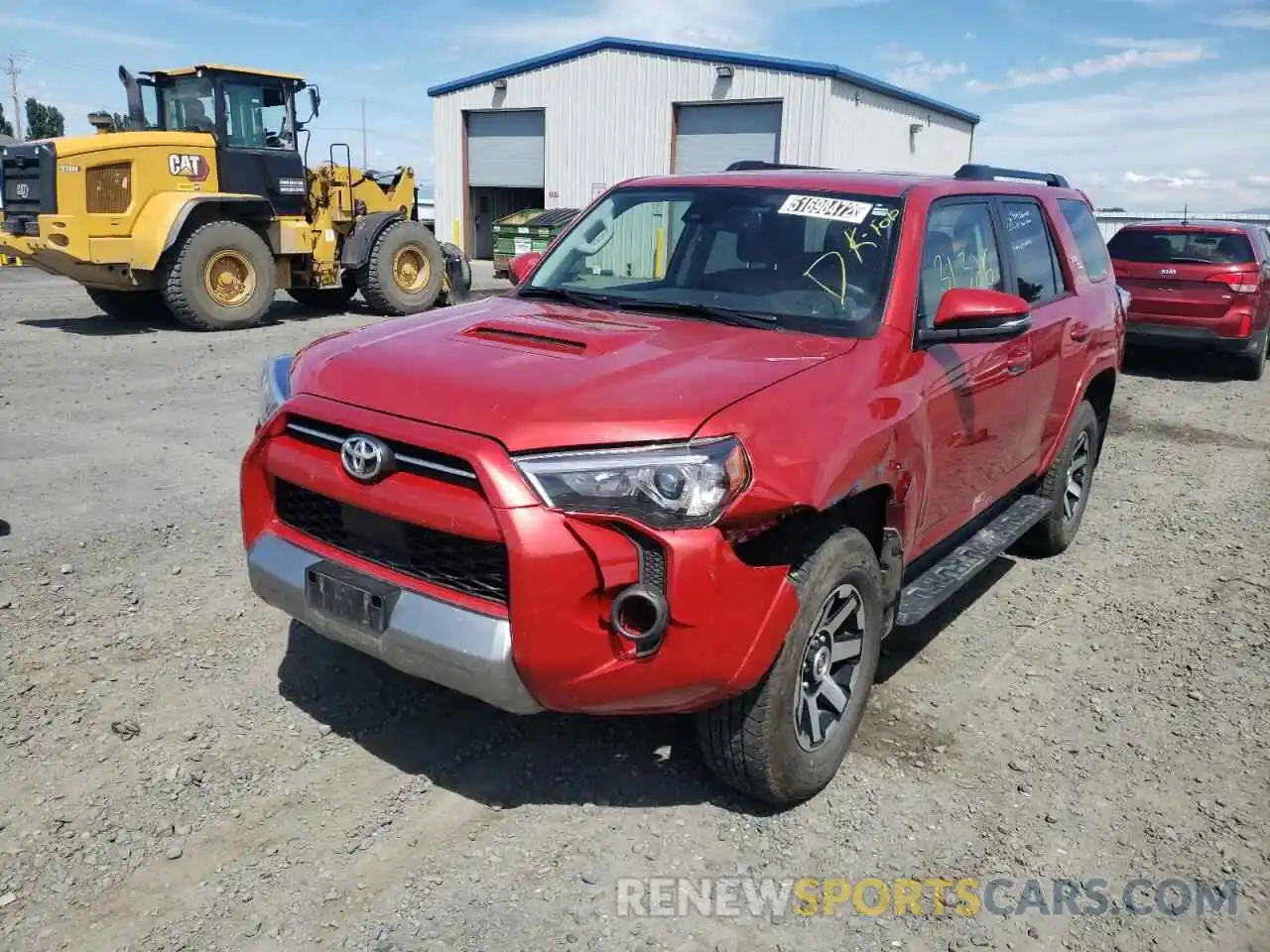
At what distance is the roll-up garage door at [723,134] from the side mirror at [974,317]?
67.2 feet

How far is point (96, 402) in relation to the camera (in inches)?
328

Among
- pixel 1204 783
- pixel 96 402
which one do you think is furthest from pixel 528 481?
pixel 96 402

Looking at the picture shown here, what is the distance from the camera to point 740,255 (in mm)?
3992

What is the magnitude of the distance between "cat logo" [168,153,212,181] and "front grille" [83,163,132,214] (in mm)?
479

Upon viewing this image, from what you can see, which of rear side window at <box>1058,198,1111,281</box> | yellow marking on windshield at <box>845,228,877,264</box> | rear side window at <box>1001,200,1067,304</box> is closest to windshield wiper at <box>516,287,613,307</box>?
yellow marking on windshield at <box>845,228,877,264</box>

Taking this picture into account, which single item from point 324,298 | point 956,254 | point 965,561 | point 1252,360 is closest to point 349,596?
point 965,561

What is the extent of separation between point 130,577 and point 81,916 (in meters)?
2.36

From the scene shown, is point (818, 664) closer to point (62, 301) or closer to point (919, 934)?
point (919, 934)

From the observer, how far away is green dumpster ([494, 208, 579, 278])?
22.3m

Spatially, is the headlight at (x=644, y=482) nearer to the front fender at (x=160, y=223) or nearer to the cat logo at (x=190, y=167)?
the front fender at (x=160, y=223)

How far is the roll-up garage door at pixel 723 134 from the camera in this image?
23.4 metres

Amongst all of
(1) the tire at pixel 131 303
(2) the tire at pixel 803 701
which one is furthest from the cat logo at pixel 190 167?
(2) the tire at pixel 803 701

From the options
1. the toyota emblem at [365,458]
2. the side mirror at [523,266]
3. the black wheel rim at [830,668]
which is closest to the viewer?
the toyota emblem at [365,458]

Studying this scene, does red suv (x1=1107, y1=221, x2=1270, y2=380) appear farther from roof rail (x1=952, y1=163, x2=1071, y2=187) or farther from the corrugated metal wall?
the corrugated metal wall
